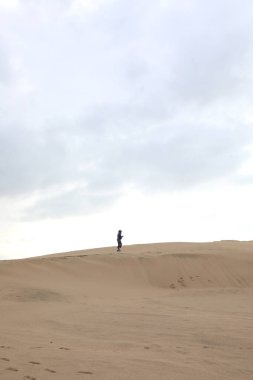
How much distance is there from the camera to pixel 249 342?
25.7ft

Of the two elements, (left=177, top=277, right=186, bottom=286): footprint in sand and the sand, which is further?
(left=177, top=277, right=186, bottom=286): footprint in sand

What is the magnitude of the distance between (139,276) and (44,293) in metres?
5.88

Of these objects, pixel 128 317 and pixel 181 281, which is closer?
pixel 128 317

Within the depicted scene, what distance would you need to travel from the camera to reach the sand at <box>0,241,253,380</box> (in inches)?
229

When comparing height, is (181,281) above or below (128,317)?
above

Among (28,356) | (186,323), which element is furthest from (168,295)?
(28,356)

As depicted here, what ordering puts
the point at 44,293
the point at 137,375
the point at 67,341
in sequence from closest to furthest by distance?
1. the point at 137,375
2. the point at 67,341
3. the point at 44,293

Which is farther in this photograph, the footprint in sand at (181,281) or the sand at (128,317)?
the footprint in sand at (181,281)

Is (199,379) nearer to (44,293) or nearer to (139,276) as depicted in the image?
(44,293)

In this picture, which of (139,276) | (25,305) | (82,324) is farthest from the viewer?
(139,276)

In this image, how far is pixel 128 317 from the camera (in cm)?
1060

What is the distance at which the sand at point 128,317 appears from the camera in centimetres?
583

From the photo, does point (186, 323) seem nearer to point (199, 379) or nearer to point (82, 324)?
point (82, 324)

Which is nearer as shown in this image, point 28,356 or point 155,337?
point 28,356
